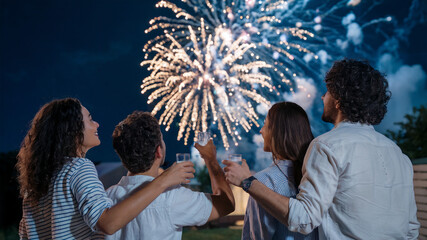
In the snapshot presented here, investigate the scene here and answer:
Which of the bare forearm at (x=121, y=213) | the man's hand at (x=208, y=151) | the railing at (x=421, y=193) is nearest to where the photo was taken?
the bare forearm at (x=121, y=213)

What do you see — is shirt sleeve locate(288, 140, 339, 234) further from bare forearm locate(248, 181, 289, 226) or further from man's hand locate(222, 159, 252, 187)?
man's hand locate(222, 159, 252, 187)

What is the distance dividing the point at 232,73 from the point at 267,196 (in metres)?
10.3

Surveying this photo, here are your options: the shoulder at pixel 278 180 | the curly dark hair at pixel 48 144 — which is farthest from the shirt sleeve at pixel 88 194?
the shoulder at pixel 278 180

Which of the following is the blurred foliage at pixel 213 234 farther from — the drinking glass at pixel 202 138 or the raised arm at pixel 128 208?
the raised arm at pixel 128 208

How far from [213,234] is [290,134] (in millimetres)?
Result: 8443

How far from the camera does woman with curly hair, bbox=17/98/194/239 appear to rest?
4.57 ft

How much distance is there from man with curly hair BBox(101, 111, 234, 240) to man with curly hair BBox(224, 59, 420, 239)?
0.20 m

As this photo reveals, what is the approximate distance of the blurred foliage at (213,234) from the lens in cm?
939

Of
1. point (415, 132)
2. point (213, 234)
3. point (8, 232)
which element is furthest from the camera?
point (415, 132)

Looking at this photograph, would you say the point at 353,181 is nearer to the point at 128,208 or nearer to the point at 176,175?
the point at 176,175

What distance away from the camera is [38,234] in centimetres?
163

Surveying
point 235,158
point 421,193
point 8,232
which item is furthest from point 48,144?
point 8,232

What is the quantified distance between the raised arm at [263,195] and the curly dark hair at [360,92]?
568 mm

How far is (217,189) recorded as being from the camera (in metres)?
1.87
